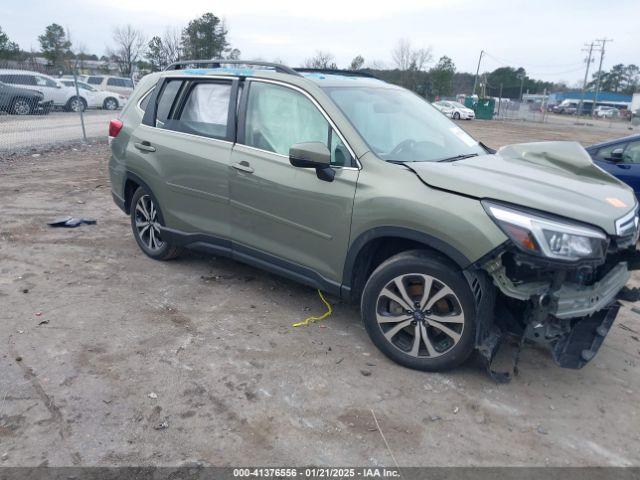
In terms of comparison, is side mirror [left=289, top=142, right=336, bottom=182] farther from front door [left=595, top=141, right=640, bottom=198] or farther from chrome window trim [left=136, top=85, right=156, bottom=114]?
front door [left=595, top=141, right=640, bottom=198]

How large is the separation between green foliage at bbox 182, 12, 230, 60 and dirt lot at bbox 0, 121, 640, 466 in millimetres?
39086

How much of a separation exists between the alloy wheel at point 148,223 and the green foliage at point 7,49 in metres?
39.2

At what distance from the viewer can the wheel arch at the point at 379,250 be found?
3094 mm

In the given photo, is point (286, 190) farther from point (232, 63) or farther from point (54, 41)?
point (54, 41)

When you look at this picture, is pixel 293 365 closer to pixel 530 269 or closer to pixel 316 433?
pixel 316 433

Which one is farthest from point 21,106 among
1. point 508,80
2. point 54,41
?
point 508,80

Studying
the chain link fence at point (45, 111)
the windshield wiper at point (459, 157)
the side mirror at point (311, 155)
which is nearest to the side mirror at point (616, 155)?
the windshield wiper at point (459, 157)

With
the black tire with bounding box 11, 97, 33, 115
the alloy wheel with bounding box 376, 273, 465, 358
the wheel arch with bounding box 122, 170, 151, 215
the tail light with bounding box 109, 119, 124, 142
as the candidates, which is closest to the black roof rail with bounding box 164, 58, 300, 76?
the tail light with bounding box 109, 119, 124, 142

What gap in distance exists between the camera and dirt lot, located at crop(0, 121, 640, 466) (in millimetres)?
2662

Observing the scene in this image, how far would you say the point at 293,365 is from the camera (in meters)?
3.42

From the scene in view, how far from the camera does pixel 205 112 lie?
14.8ft

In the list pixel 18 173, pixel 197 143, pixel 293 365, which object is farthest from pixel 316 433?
pixel 18 173

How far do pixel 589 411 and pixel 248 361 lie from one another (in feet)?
7.02

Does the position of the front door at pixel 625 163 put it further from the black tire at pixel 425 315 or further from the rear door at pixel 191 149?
the rear door at pixel 191 149
